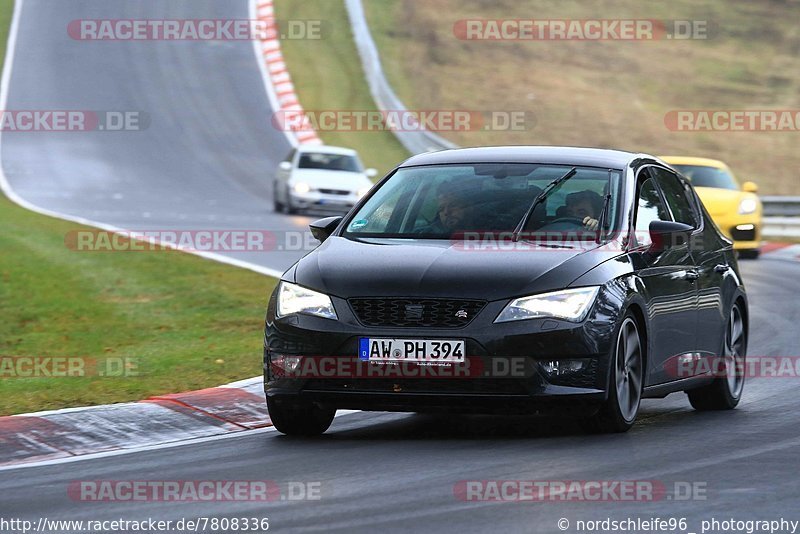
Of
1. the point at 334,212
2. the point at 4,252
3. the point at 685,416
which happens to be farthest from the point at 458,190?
the point at 334,212

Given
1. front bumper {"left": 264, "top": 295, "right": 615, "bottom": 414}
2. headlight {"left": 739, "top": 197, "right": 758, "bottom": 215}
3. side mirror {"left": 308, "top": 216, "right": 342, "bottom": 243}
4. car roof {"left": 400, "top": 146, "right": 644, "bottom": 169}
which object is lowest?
headlight {"left": 739, "top": 197, "right": 758, "bottom": 215}

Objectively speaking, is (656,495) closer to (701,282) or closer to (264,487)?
(264,487)

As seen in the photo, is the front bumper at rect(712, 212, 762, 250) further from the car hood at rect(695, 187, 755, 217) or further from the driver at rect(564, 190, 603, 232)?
the driver at rect(564, 190, 603, 232)

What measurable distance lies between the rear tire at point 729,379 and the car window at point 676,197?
71 centimetres

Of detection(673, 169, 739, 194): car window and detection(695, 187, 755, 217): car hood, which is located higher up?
detection(673, 169, 739, 194): car window

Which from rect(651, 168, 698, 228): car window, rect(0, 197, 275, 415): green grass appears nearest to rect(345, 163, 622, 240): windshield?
rect(651, 168, 698, 228): car window

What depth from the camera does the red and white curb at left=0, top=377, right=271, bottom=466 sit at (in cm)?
848

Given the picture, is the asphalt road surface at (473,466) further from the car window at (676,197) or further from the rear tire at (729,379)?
the car window at (676,197)

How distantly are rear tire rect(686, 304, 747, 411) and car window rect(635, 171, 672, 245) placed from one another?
3.37 feet

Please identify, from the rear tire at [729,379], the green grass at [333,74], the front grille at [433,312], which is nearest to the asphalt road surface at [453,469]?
the rear tire at [729,379]

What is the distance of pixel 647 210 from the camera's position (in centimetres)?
952

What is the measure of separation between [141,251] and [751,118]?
88.3ft

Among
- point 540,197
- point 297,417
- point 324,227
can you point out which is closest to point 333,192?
point 324,227

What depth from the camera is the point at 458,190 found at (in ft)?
30.4
